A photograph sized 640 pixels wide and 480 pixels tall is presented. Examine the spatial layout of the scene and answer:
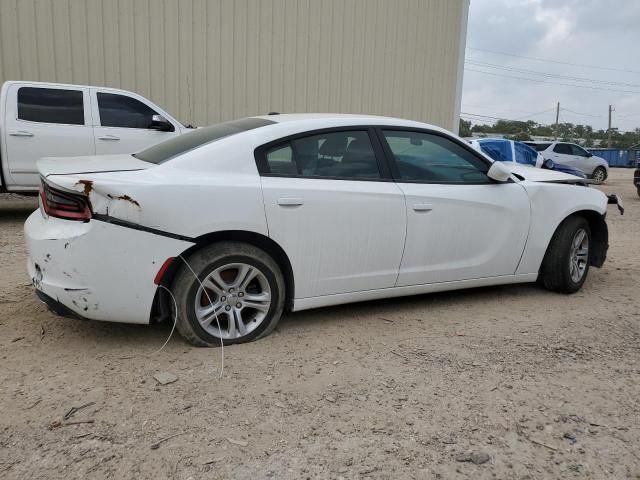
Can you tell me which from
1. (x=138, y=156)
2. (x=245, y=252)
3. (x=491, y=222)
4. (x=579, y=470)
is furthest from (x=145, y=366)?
(x=491, y=222)

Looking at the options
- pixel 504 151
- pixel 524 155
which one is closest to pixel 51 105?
pixel 504 151

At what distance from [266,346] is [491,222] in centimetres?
201

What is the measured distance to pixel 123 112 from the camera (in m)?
8.09

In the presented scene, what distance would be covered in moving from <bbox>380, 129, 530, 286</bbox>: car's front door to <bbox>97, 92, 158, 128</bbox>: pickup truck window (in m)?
5.27

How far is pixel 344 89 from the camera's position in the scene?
12.2 metres

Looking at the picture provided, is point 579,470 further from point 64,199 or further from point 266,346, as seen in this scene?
point 64,199

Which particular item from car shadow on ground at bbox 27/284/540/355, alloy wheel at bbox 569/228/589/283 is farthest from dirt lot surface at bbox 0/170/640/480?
alloy wheel at bbox 569/228/589/283

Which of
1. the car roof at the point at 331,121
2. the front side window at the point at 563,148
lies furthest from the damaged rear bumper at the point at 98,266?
the front side window at the point at 563,148

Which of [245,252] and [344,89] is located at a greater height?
[344,89]

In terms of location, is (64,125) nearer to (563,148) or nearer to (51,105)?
(51,105)

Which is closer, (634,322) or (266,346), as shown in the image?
(266,346)

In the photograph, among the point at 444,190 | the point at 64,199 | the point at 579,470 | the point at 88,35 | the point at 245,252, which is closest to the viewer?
the point at 579,470

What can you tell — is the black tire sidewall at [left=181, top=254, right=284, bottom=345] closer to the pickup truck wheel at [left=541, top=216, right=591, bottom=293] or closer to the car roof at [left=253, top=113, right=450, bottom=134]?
the car roof at [left=253, top=113, right=450, bottom=134]

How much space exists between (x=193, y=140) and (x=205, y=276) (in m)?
1.02
